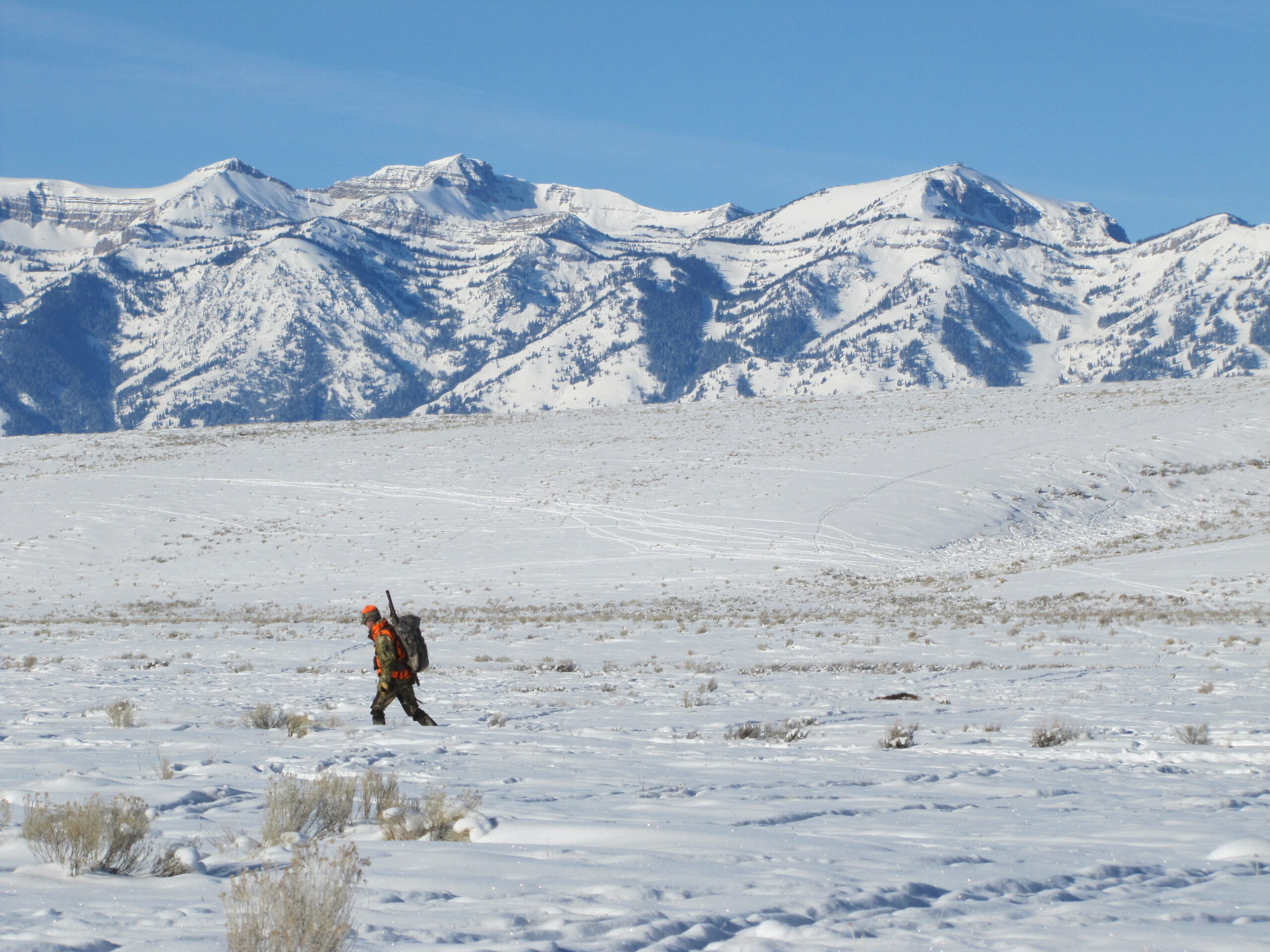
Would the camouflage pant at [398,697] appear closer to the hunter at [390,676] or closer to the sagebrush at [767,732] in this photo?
the hunter at [390,676]

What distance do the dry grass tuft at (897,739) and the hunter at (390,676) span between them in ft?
14.8

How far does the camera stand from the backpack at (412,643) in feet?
37.1

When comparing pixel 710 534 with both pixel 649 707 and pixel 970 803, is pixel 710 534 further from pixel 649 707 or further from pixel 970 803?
pixel 970 803

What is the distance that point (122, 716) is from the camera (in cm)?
1055

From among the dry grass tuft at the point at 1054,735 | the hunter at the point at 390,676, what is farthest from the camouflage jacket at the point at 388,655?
the dry grass tuft at the point at 1054,735

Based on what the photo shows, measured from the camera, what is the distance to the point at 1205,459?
4853 centimetres

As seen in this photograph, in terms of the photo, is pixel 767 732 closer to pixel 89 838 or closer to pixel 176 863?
pixel 176 863

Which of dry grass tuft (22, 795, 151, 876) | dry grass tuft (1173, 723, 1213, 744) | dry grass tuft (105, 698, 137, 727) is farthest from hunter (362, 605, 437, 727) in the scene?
dry grass tuft (1173, 723, 1213, 744)

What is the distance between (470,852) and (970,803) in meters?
3.53

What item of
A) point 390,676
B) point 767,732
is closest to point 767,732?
point 767,732

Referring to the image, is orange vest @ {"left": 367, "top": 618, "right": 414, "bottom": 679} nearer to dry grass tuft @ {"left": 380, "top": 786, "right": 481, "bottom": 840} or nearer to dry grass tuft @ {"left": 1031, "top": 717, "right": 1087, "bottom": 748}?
dry grass tuft @ {"left": 380, "top": 786, "right": 481, "bottom": 840}

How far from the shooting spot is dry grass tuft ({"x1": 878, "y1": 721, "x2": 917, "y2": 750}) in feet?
31.7

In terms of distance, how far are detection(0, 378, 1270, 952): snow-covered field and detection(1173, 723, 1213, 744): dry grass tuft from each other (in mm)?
157

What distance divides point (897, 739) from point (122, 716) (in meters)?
7.45
